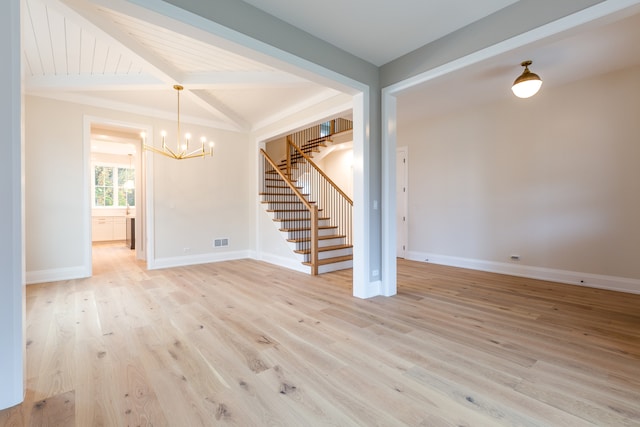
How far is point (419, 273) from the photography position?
4824mm

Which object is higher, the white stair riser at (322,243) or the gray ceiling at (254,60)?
the gray ceiling at (254,60)

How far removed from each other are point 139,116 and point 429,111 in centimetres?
528

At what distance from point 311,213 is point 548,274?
12.2ft

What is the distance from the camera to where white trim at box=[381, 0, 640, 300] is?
6.90 feet

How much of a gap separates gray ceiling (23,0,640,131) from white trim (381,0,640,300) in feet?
0.35

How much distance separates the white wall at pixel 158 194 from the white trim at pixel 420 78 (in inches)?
142

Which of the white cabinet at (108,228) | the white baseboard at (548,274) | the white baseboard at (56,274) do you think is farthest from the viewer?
the white cabinet at (108,228)

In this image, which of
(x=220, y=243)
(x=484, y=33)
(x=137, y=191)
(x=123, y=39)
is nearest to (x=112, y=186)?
(x=137, y=191)

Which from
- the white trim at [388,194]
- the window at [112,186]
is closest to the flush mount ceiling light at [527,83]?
the white trim at [388,194]

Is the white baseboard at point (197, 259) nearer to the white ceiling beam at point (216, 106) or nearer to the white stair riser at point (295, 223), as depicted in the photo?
the white stair riser at point (295, 223)

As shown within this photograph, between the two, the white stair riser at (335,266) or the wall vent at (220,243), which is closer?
the white stair riser at (335,266)

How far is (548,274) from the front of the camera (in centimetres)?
436

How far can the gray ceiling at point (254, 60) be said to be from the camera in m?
2.58

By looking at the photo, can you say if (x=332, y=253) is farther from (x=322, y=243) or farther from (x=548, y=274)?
(x=548, y=274)
